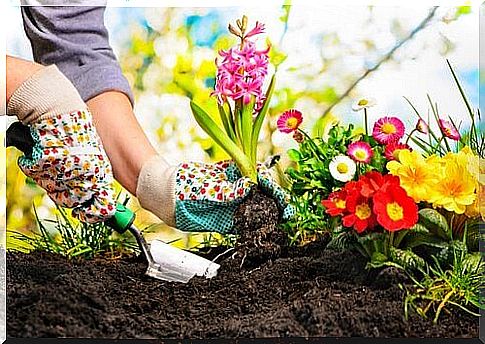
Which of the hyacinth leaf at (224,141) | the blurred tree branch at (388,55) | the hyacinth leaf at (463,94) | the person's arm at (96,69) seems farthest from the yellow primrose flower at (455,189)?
the person's arm at (96,69)

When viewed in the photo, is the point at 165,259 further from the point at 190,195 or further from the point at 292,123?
the point at 292,123

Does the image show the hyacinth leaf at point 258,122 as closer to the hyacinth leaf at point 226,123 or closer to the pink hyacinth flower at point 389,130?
the hyacinth leaf at point 226,123

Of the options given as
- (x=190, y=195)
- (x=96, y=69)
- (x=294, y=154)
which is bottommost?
(x=190, y=195)

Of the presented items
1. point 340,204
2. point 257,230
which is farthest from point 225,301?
point 340,204

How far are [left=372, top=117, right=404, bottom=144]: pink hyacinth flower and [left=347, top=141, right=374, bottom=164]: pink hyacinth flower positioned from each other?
3 centimetres

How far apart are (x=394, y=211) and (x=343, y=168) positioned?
5.6 inches

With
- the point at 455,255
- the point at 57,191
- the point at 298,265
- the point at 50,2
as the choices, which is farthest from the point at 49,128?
the point at 455,255

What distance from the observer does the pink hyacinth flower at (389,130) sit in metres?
1.58

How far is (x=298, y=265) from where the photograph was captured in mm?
1546

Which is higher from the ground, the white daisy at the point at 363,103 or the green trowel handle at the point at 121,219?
the white daisy at the point at 363,103

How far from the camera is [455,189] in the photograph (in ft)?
4.90

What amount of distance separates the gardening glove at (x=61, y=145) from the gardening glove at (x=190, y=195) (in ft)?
0.31

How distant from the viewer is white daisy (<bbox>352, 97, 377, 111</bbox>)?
62.3 inches

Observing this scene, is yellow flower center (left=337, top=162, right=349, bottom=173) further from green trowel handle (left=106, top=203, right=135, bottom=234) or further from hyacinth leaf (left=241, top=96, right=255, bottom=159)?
green trowel handle (left=106, top=203, right=135, bottom=234)
